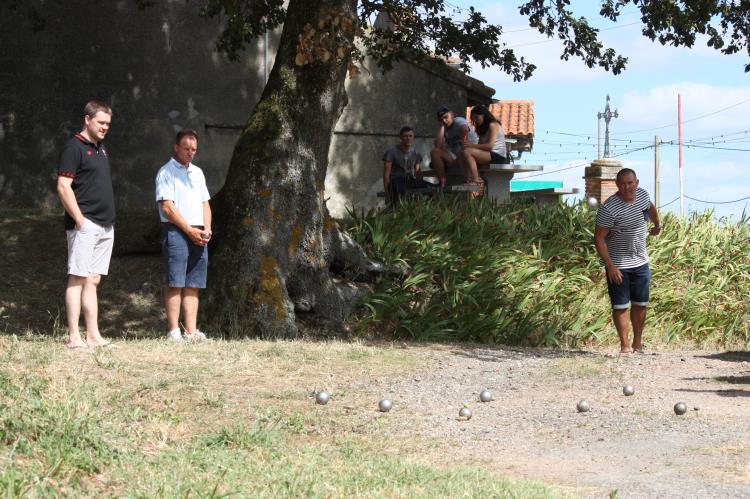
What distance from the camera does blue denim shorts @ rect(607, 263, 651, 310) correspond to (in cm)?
1069

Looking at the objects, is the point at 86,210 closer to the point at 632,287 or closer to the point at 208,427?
the point at 208,427

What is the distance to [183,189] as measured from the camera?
9.45m

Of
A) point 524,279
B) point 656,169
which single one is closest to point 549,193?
point 524,279

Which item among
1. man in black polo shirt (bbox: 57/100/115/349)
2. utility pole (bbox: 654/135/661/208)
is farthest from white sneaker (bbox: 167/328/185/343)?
utility pole (bbox: 654/135/661/208)

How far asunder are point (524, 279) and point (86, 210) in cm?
669

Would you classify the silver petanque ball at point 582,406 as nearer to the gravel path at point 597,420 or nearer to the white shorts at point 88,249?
the gravel path at point 597,420

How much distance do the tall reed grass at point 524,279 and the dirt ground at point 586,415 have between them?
4.95 ft

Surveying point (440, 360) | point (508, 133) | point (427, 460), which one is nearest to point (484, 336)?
point (440, 360)

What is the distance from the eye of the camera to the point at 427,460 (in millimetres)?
6035

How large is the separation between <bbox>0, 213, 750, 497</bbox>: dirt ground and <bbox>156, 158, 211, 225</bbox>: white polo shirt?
2.42 m

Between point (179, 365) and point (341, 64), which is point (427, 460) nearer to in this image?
point (179, 365)

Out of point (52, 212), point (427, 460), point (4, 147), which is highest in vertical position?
point (4, 147)

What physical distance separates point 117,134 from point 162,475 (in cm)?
1437

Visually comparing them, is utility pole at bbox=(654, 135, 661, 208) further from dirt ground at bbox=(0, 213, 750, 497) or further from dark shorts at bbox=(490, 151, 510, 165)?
dirt ground at bbox=(0, 213, 750, 497)
